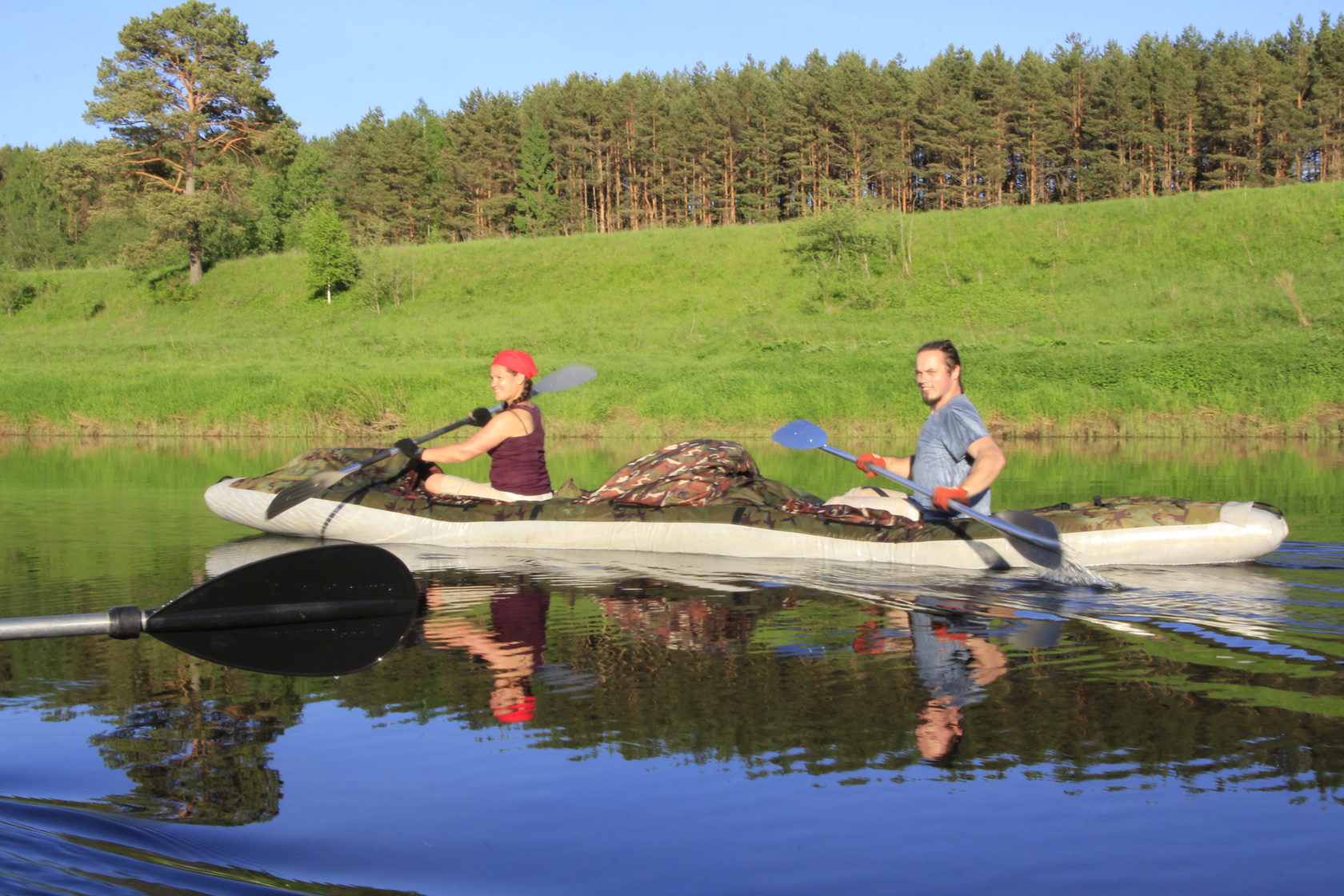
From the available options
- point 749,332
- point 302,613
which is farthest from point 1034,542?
point 749,332

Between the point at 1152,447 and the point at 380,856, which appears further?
the point at 1152,447

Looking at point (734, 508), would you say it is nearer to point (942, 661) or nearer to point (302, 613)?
point (942, 661)

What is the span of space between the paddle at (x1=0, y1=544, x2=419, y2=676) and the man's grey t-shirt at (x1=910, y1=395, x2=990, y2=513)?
4194 millimetres

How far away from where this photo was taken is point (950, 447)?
7.22 m

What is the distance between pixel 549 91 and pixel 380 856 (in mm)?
70704

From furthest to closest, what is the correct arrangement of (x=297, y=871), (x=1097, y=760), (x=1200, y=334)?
(x=1200, y=334) → (x=1097, y=760) → (x=297, y=871)

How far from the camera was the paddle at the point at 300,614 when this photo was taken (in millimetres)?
3401

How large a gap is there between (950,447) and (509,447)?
3.24m

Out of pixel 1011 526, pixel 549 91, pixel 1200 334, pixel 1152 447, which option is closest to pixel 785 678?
pixel 1011 526

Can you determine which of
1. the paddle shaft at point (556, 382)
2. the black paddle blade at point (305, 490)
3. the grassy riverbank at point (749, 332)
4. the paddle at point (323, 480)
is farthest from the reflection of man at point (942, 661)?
the grassy riverbank at point (749, 332)

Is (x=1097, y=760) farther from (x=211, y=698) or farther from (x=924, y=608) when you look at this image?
(x=211, y=698)

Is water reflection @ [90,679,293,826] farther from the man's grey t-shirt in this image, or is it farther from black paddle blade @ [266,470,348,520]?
the man's grey t-shirt

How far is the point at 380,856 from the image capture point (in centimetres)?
321

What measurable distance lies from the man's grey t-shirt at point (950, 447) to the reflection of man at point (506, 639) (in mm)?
2465
